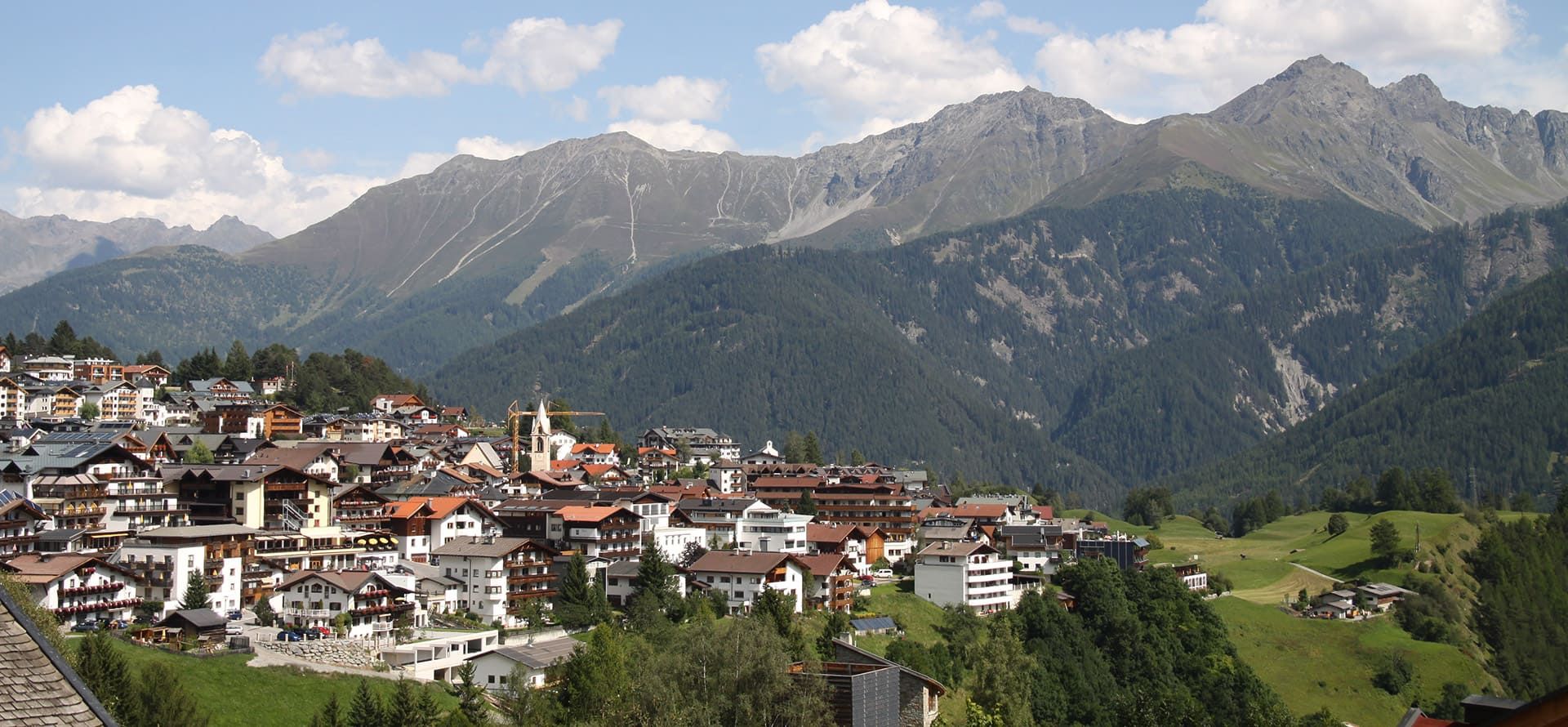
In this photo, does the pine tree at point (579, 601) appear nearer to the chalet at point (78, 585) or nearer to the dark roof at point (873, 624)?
the dark roof at point (873, 624)

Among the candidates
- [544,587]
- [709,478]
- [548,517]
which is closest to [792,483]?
[709,478]

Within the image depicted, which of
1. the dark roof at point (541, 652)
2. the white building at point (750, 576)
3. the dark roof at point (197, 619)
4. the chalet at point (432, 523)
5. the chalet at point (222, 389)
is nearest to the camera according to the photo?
the dark roof at point (197, 619)

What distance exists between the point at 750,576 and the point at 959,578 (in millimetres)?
20040

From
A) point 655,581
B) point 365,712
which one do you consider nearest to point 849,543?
point 655,581

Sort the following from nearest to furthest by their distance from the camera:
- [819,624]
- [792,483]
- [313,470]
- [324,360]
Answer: [819,624]
[313,470]
[792,483]
[324,360]

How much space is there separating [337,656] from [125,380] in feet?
310

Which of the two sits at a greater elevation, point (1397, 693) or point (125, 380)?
point (125, 380)

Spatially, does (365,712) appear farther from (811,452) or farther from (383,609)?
(811,452)

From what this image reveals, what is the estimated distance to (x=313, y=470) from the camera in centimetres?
10719

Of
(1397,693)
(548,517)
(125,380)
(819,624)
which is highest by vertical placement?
(125,380)

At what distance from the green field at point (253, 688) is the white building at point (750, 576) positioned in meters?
28.5

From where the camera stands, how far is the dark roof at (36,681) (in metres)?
11.2

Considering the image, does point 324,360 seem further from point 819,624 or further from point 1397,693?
point 1397,693

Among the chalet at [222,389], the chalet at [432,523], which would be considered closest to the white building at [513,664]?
the chalet at [432,523]
